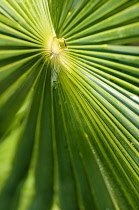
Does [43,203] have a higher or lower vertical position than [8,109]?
lower

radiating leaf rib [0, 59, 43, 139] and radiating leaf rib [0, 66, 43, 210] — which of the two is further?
radiating leaf rib [0, 59, 43, 139]

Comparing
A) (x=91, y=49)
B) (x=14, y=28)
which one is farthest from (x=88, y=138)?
(x=14, y=28)

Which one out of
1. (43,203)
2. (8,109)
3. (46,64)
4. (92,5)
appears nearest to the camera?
(43,203)

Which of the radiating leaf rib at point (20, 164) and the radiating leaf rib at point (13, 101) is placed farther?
the radiating leaf rib at point (13, 101)

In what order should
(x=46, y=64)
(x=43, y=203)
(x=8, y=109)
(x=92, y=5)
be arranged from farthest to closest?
1. (x=46, y=64)
2. (x=92, y=5)
3. (x=8, y=109)
4. (x=43, y=203)

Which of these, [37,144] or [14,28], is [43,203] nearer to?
[37,144]

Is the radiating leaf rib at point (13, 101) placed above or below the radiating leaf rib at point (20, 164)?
above

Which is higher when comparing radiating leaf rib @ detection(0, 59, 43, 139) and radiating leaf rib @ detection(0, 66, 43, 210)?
radiating leaf rib @ detection(0, 59, 43, 139)

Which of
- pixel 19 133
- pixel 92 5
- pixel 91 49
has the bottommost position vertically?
pixel 19 133
